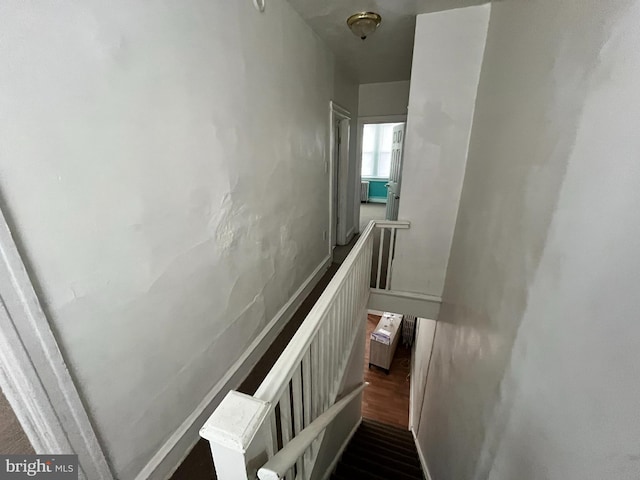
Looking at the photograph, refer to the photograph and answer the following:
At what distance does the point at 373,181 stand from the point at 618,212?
24.6 ft

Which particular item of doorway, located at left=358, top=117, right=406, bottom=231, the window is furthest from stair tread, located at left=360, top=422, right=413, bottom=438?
the window

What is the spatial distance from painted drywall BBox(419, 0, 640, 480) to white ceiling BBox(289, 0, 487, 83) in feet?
2.06

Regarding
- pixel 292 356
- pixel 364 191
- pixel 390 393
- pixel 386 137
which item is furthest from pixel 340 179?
pixel 386 137

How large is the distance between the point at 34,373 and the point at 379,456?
3.21 m

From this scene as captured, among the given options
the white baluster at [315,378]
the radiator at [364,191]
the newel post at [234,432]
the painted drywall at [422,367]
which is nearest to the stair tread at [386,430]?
the painted drywall at [422,367]

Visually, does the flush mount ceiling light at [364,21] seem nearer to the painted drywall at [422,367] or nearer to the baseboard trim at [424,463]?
the painted drywall at [422,367]

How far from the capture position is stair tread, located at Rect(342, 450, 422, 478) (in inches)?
100.0

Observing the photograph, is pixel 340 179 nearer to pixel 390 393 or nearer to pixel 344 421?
pixel 344 421

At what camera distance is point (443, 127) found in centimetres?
215

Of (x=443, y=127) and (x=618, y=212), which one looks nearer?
(x=618, y=212)

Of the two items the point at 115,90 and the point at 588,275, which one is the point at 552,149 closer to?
the point at 588,275

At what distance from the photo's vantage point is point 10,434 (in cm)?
75

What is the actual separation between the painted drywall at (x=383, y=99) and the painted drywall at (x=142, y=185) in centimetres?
243

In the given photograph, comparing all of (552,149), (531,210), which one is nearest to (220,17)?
(552,149)
